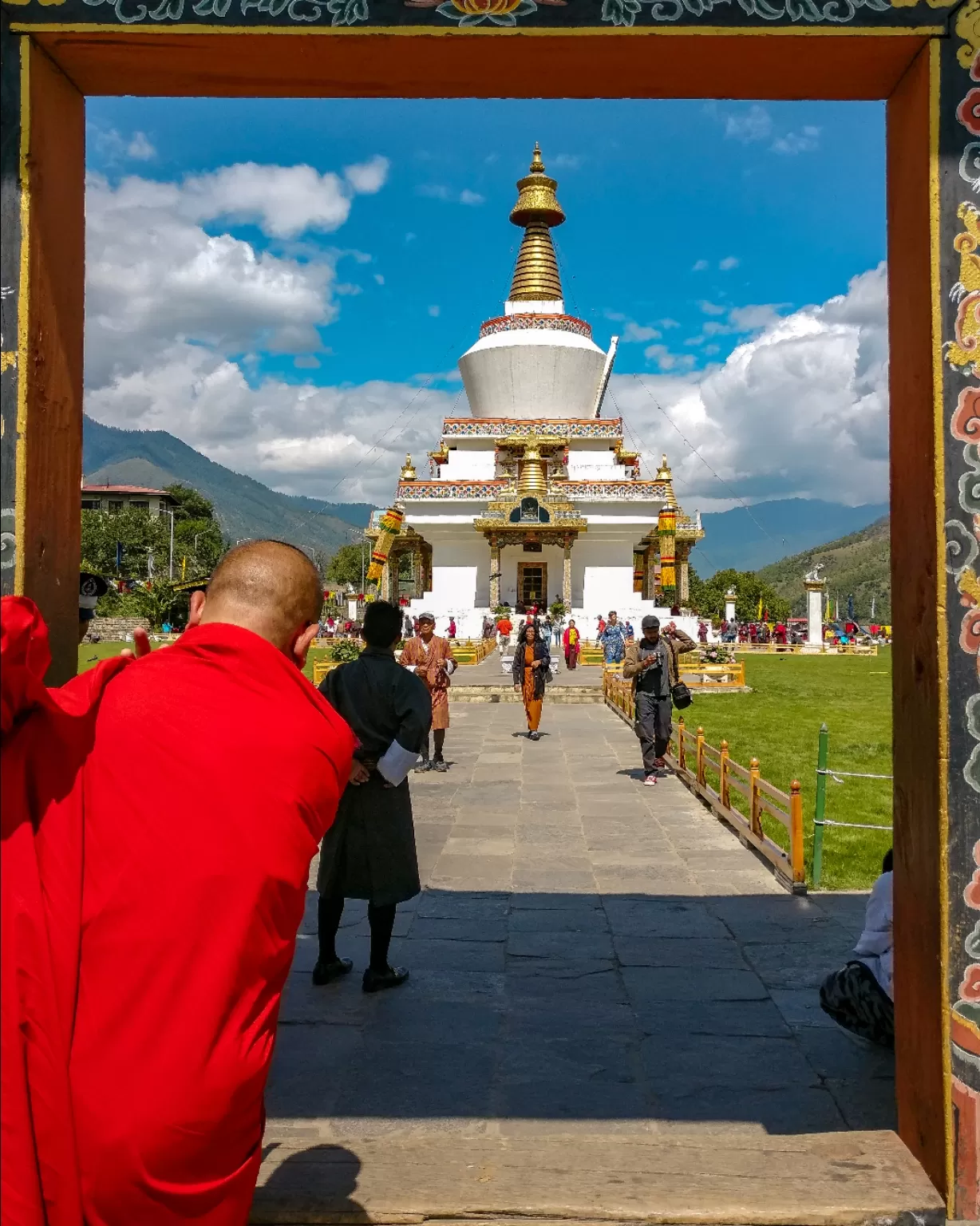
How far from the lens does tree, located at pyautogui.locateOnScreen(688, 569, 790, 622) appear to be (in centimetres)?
6194

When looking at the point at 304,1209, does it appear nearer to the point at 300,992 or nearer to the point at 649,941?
the point at 300,992

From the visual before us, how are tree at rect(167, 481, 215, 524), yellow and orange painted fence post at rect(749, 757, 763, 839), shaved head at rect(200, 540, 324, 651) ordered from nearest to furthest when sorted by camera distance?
shaved head at rect(200, 540, 324, 651) → yellow and orange painted fence post at rect(749, 757, 763, 839) → tree at rect(167, 481, 215, 524)

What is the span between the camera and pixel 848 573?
13138 cm

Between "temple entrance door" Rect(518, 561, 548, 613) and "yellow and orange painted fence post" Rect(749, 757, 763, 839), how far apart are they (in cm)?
3083

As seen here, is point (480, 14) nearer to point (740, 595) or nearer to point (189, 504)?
point (740, 595)

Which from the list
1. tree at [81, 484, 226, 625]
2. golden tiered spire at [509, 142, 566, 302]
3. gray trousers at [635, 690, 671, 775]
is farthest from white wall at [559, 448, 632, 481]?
gray trousers at [635, 690, 671, 775]

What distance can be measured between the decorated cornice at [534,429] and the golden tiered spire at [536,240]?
5669 mm

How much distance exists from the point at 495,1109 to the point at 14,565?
92.5 inches

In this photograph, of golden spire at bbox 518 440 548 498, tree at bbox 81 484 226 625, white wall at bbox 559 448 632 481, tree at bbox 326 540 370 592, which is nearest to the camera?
golden spire at bbox 518 440 548 498

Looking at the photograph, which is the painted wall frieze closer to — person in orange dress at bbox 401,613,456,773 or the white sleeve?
the white sleeve

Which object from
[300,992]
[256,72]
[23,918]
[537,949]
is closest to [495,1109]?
[300,992]

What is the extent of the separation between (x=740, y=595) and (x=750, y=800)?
Result: 59100 mm

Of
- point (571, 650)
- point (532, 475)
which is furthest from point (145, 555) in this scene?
point (571, 650)

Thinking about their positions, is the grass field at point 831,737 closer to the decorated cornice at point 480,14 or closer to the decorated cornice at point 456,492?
the decorated cornice at point 480,14
